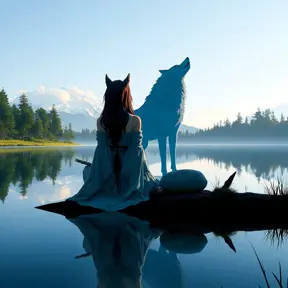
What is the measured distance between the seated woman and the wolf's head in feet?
10.9

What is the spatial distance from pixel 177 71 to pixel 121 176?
171 inches

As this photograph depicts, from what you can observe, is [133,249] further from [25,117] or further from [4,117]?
[25,117]

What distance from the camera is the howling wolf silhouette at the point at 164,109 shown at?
348 inches

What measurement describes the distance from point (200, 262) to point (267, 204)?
2498 millimetres

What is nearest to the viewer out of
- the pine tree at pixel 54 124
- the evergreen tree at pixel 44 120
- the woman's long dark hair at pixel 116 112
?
the woman's long dark hair at pixel 116 112

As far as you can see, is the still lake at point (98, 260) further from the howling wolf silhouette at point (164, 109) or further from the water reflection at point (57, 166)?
the howling wolf silhouette at point (164, 109)

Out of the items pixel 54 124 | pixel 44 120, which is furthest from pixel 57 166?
pixel 54 124

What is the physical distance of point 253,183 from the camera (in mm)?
9289

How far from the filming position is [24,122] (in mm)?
58094

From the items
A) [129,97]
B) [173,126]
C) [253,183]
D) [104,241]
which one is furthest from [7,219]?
[253,183]

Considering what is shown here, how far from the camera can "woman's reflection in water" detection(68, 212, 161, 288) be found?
2.84 m

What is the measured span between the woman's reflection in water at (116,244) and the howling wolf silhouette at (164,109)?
3793mm

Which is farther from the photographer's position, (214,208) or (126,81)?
(126,81)

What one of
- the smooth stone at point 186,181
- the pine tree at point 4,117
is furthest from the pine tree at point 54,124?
the smooth stone at point 186,181
